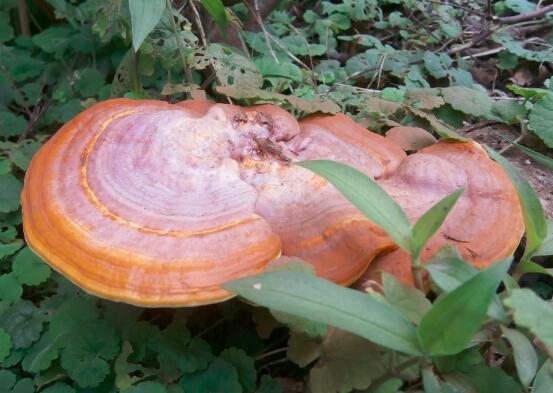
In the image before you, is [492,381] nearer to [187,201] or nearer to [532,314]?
[532,314]

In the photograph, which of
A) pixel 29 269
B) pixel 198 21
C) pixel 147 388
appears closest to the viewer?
pixel 147 388

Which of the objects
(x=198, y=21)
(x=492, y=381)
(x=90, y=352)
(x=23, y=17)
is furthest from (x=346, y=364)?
(x=23, y=17)

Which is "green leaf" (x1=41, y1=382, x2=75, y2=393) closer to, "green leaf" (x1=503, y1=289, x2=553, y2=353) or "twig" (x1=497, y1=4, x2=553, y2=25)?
"green leaf" (x1=503, y1=289, x2=553, y2=353)

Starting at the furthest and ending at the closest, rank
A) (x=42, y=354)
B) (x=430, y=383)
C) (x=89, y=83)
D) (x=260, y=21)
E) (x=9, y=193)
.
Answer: (x=260, y=21), (x=89, y=83), (x=9, y=193), (x=42, y=354), (x=430, y=383)

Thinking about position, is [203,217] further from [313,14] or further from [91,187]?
[313,14]

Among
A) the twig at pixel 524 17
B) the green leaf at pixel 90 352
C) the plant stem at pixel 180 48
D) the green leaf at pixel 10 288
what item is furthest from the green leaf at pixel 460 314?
the twig at pixel 524 17

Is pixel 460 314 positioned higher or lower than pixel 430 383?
higher

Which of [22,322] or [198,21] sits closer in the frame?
[22,322]

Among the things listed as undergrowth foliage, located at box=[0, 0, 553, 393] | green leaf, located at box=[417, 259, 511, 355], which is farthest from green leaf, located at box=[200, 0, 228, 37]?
green leaf, located at box=[417, 259, 511, 355]
